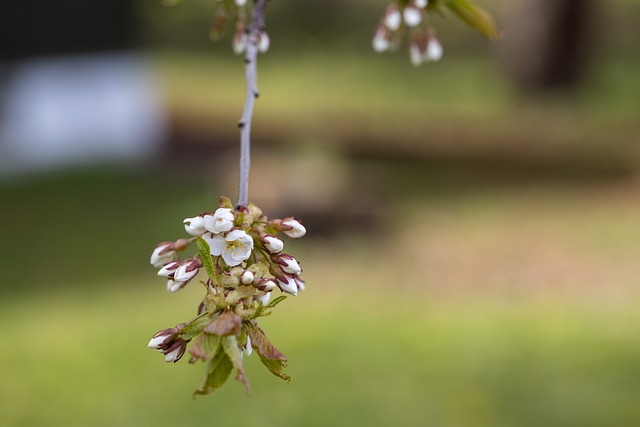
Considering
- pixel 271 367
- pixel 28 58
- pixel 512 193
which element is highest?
pixel 271 367

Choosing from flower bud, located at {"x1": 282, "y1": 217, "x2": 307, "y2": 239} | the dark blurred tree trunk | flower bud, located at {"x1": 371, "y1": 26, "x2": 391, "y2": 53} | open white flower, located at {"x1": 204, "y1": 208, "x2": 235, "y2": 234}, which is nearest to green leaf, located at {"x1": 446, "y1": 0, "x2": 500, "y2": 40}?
flower bud, located at {"x1": 371, "y1": 26, "x2": 391, "y2": 53}

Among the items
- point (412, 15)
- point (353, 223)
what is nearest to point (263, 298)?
point (412, 15)

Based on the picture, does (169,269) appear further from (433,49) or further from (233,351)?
(433,49)

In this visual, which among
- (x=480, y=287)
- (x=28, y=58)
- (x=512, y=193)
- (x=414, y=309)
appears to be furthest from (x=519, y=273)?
(x=28, y=58)

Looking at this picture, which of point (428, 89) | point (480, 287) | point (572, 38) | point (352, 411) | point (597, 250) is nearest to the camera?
point (352, 411)

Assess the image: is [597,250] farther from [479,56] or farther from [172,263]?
[479,56]

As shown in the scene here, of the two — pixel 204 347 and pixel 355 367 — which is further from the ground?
pixel 204 347
